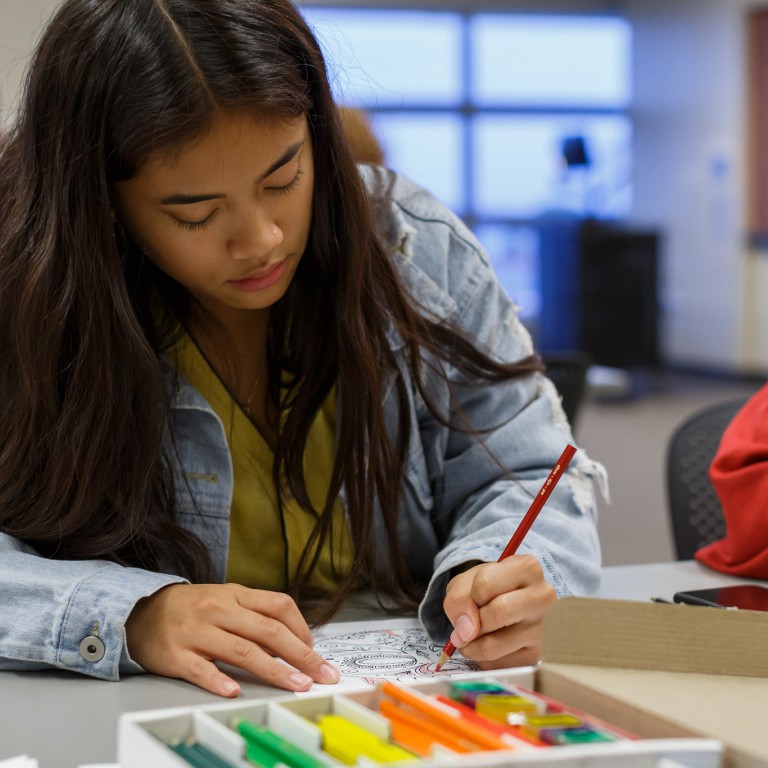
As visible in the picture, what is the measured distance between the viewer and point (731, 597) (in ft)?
3.30

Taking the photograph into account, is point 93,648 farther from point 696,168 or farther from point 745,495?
point 696,168

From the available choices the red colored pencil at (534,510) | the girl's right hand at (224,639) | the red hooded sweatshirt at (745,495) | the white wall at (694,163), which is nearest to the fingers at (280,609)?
the girl's right hand at (224,639)

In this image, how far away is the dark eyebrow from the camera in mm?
914

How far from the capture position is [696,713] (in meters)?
0.61

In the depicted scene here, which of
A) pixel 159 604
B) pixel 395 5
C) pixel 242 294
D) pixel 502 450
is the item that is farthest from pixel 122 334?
pixel 395 5

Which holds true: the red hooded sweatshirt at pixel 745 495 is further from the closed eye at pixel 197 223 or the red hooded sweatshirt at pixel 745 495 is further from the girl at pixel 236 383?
the closed eye at pixel 197 223

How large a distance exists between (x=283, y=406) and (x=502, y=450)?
219mm

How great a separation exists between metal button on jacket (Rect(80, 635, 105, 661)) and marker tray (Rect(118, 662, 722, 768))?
275 millimetres

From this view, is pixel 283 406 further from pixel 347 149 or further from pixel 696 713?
pixel 696 713

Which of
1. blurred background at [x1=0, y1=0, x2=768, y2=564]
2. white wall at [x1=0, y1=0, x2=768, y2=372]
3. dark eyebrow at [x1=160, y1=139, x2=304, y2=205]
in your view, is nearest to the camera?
dark eyebrow at [x1=160, y1=139, x2=304, y2=205]

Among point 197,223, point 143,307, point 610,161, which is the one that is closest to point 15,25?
point 143,307

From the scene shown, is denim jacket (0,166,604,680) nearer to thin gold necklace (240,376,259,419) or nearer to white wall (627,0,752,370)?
thin gold necklace (240,376,259,419)

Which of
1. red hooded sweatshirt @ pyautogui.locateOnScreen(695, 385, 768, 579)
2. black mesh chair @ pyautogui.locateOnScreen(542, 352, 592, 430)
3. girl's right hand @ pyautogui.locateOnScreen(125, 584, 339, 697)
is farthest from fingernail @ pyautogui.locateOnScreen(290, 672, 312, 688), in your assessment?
black mesh chair @ pyautogui.locateOnScreen(542, 352, 592, 430)

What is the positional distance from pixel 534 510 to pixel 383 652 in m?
0.17
